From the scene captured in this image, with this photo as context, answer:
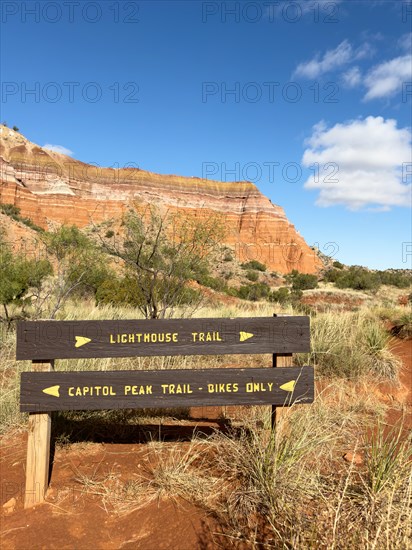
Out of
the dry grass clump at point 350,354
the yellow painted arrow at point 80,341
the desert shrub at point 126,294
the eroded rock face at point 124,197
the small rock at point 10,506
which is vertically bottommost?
the small rock at point 10,506

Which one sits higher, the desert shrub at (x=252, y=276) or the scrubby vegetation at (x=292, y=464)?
the desert shrub at (x=252, y=276)

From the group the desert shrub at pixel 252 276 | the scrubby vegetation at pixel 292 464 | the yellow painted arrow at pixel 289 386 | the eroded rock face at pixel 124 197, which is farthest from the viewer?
the eroded rock face at pixel 124 197

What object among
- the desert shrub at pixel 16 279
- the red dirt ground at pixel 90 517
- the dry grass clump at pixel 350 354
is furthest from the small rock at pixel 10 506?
the desert shrub at pixel 16 279

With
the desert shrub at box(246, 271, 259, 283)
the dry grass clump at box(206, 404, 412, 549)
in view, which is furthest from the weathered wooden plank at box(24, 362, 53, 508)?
the desert shrub at box(246, 271, 259, 283)

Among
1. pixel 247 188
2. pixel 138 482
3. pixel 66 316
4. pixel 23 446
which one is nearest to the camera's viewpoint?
pixel 138 482

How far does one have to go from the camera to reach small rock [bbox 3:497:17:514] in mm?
2832

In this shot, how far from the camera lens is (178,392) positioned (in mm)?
3125

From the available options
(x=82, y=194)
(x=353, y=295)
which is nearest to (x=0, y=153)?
(x=82, y=194)

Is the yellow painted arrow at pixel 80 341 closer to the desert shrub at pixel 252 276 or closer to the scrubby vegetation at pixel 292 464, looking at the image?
the scrubby vegetation at pixel 292 464

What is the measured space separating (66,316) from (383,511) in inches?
295

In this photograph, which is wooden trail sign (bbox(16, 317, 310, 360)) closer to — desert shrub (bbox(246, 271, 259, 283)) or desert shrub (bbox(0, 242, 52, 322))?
desert shrub (bbox(0, 242, 52, 322))

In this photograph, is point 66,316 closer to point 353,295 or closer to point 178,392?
point 178,392

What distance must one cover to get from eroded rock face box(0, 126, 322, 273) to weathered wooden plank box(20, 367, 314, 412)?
39879mm

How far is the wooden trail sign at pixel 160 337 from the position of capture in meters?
3.03
